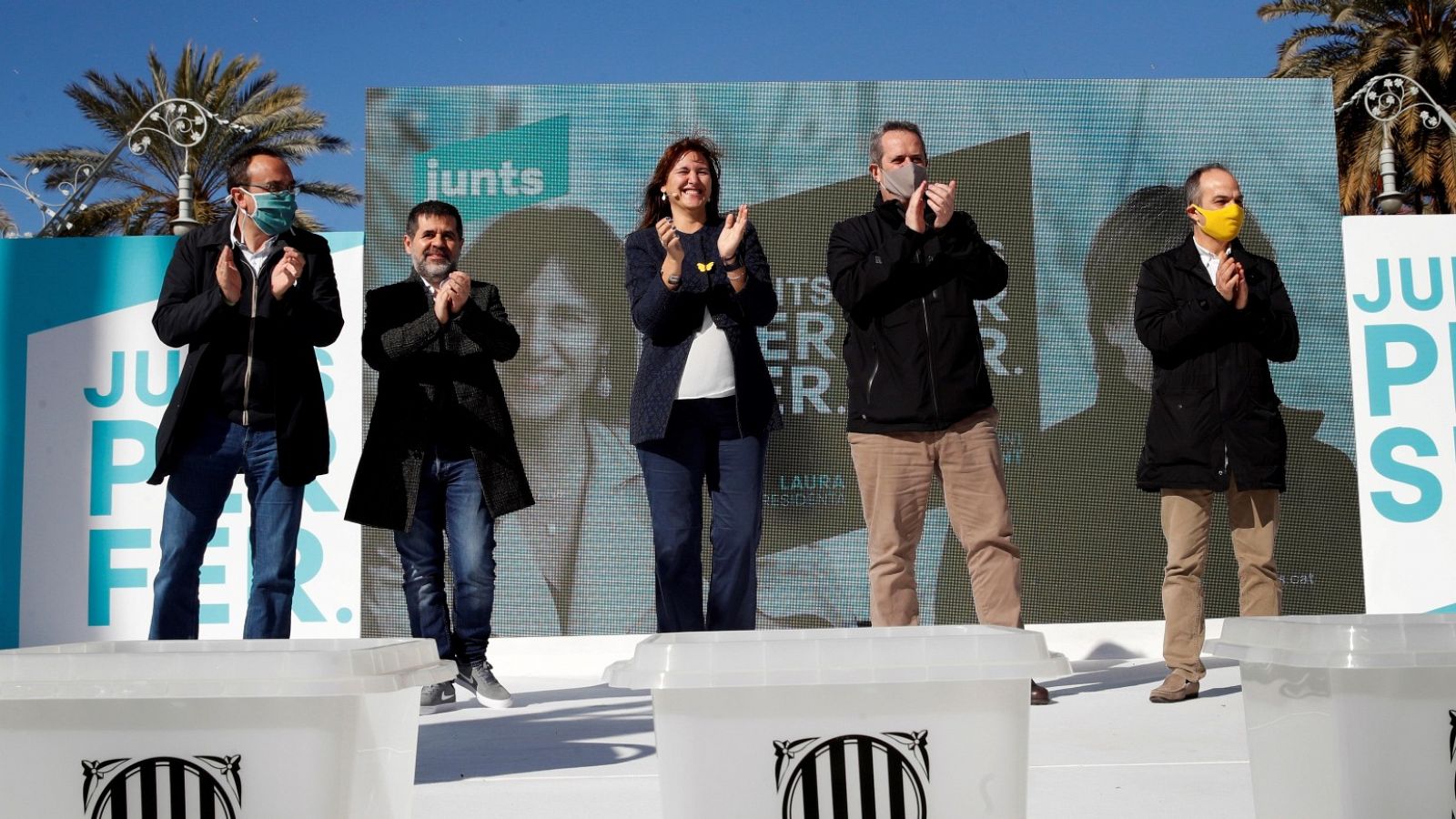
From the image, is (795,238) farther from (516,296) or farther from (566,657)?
(566,657)

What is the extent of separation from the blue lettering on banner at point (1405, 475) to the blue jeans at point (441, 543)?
3857 millimetres

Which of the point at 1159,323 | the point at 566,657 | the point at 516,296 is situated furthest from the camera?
the point at 516,296

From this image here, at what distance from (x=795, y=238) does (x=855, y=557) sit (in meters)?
1.37

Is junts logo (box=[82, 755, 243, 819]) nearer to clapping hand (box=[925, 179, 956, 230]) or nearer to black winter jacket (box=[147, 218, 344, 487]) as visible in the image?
black winter jacket (box=[147, 218, 344, 487])

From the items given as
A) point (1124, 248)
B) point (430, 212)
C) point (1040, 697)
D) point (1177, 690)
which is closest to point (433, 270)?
point (430, 212)

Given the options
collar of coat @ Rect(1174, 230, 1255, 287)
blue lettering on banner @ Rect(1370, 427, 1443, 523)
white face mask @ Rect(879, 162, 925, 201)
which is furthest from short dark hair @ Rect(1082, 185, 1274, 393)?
white face mask @ Rect(879, 162, 925, 201)

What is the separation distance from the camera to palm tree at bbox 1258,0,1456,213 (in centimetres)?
1209

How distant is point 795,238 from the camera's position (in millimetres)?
5457

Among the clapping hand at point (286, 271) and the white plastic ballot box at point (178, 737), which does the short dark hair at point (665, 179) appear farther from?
the white plastic ballot box at point (178, 737)

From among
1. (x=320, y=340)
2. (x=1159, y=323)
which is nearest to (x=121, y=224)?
(x=320, y=340)

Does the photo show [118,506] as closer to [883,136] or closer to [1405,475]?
[883,136]

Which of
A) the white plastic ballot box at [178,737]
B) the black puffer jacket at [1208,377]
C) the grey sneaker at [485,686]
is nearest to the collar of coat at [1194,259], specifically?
the black puffer jacket at [1208,377]

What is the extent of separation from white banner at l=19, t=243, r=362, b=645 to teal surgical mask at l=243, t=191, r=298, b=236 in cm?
230

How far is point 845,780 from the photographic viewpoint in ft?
4.25
